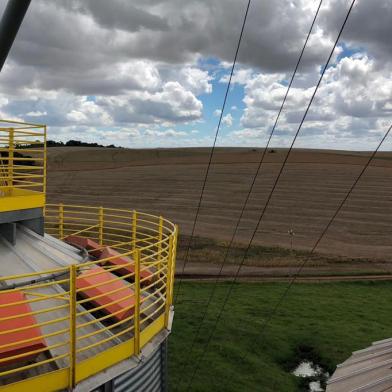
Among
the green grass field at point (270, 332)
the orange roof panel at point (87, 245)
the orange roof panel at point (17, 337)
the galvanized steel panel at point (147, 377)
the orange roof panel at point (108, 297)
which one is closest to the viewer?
the orange roof panel at point (17, 337)

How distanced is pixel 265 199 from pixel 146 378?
124 ft

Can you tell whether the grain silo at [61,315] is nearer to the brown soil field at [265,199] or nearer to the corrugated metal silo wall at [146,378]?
the corrugated metal silo wall at [146,378]

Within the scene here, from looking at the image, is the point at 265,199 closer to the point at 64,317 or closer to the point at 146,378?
the point at 146,378

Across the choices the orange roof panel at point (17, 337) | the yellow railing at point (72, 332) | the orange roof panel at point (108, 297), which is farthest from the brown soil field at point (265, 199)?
the orange roof panel at point (17, 337)

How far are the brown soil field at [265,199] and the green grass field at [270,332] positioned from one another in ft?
19.9

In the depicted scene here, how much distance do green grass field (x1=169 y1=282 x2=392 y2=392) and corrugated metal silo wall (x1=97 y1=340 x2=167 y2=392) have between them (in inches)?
160

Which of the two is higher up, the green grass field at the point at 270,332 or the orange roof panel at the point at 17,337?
Result: the orange roof panel at the point at 17,337

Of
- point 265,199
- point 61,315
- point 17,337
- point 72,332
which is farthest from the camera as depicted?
point 265,199

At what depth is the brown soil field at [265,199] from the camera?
3231 cm

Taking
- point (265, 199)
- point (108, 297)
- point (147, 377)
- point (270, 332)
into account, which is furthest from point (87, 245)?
point (265, 199)

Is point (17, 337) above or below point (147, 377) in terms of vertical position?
above

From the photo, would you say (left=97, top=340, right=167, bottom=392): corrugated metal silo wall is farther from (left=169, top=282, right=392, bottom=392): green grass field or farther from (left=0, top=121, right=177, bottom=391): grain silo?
(left=169, top=282, right=392, bottom=392): green grass field

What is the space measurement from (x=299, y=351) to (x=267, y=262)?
13894 mm

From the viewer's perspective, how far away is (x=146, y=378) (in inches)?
330
